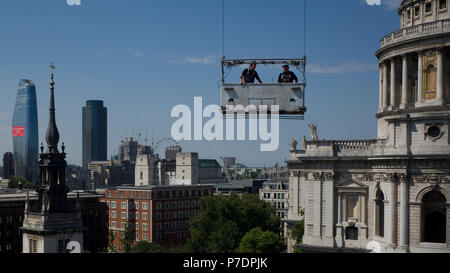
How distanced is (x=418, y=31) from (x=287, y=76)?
115ft

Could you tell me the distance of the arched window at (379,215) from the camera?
51.3 meters

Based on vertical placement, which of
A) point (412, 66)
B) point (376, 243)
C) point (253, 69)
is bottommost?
point (376, 243)

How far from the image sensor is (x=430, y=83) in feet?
188

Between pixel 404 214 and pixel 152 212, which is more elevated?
pixel 404 214

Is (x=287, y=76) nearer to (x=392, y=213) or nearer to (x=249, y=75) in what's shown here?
(x=249, y=75)

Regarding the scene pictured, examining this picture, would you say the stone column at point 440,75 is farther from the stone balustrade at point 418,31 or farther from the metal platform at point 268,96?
the metal platform at point 268,96

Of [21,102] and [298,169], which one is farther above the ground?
[21,102]

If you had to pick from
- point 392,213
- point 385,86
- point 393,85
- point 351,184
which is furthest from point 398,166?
point 385,86

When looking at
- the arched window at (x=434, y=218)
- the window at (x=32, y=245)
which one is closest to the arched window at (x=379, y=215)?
the arched window at (x=434, y=218)
